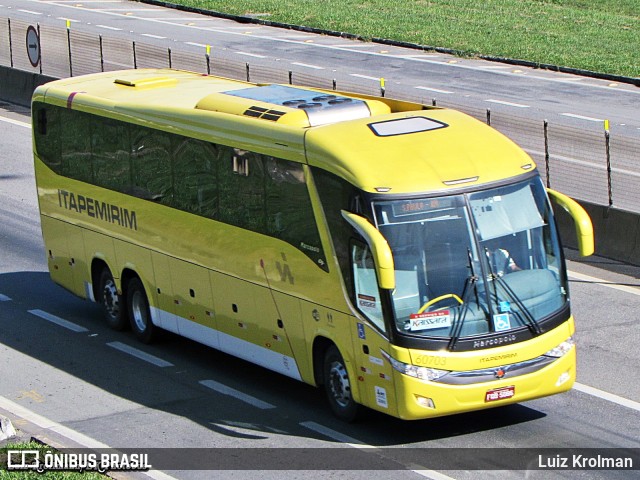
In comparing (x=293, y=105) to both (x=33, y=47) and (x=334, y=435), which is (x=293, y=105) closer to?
(x=334, y=435)

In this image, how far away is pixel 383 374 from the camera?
12.6 meters

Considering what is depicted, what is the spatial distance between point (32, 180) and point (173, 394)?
12.8 metres

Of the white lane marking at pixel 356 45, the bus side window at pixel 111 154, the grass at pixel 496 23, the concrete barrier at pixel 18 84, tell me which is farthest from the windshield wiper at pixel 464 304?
the white lane marking at pixel 356 45


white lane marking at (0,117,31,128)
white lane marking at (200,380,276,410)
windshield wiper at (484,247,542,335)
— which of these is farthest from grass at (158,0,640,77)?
windshield wiper at (484,247,542,335)

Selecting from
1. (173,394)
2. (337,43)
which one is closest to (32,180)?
(173,394)

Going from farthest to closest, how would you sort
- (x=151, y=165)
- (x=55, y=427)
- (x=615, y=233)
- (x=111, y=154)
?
(x=615, y=233) → (x=111, y=154) → (x=151, y=165) → (x=55, y=427)

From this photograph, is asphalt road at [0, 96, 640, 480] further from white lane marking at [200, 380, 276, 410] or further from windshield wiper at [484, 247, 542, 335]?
windshield wiper at [484, 247, 542, 335]

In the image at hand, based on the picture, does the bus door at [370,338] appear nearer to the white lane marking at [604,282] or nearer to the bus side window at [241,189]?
the bus side window at [241,189]

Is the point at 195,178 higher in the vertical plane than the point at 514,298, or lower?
higher

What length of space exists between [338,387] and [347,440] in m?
0.78

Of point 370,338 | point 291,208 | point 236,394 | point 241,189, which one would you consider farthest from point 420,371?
point 241,189

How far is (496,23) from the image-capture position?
156ft

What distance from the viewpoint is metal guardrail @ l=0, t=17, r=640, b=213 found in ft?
70.3

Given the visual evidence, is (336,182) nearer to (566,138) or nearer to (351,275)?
(351,275)
